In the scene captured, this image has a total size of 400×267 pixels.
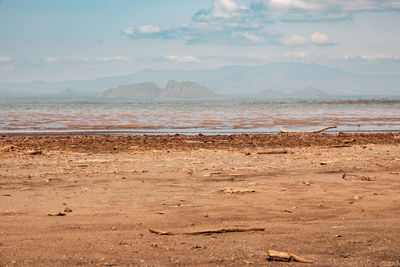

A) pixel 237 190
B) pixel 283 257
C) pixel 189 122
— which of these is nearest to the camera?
pixel 283 257

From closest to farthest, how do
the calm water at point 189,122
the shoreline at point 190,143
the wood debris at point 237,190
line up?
the wood debris at point 237,190 < the shoreline at point 190,143 < the calm water at point 189,122

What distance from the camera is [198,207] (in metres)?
8.88

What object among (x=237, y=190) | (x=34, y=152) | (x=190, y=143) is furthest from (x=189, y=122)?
(x=237, y=190)

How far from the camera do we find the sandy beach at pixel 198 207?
638cm

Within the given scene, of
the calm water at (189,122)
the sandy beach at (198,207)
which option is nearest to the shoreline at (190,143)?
the sandy beach at (198,207)

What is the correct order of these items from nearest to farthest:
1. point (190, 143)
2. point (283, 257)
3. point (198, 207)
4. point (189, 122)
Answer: point (283, 257)
point (198, 207)
point (190, 143)
point (189, 122)

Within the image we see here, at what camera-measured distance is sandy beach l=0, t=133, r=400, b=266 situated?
638 cm

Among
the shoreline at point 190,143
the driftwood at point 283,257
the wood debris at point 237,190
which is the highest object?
the shoreline at point 190,143

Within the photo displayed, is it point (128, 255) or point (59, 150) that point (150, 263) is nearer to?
point (128, 255)

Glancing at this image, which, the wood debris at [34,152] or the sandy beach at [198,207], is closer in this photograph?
the sandy beach at [198,207]

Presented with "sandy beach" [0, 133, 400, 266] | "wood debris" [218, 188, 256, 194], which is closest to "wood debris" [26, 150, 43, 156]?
"sandy beach" [0, 133, 400, 266]

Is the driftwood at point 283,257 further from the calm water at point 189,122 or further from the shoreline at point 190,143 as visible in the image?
the calm water at point 189,122

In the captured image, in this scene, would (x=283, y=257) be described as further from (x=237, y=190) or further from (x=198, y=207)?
(x=237, y=190)

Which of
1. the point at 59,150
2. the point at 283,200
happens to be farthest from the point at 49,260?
the point at 59,150
